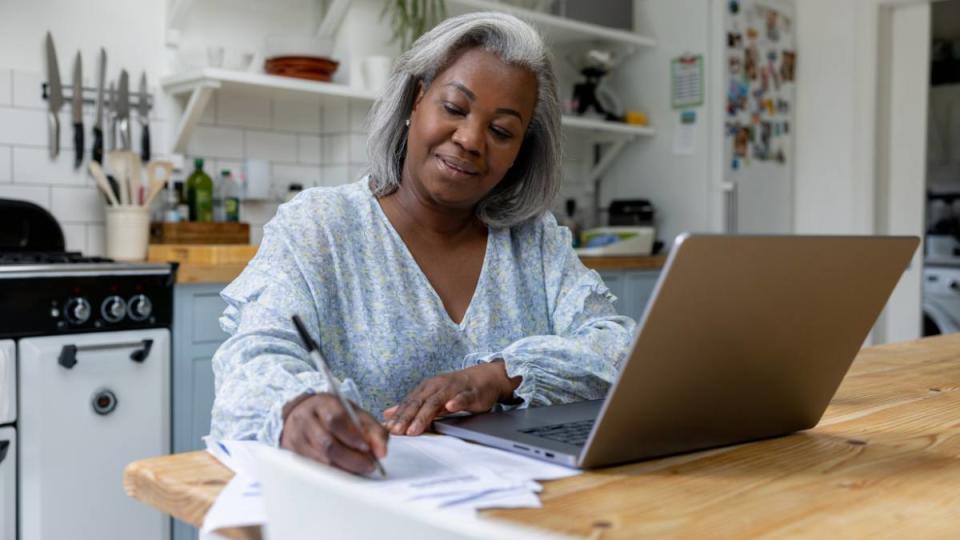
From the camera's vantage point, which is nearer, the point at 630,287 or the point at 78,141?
the point at 78,141

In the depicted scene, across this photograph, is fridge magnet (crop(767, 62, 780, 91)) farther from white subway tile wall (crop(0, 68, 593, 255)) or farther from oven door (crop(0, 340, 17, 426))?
oven door (crop(0, 340, 17, 426))

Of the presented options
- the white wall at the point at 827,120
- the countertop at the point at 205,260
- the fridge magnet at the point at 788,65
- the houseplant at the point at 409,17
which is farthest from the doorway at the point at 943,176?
the countertop at the point at 205,260

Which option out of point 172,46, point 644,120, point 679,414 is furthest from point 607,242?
point 679,414

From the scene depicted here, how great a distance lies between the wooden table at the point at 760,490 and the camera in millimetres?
744

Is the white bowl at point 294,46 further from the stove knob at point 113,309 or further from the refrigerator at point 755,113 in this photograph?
the refrigerator at point 755,113

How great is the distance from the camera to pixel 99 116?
10.1 ft

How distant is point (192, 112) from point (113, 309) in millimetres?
802

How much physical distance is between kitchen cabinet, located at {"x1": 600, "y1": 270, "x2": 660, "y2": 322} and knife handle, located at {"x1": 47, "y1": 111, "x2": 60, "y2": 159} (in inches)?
77.3

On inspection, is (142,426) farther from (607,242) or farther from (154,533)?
(607,242)

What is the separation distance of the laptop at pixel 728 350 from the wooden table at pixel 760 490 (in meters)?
0.03

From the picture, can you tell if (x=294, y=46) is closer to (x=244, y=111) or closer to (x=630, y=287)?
(x=244, y=111)

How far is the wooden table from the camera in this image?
0.74 meters

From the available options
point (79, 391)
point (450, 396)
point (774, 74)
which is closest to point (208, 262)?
point (79, 391)

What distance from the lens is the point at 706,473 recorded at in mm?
910
